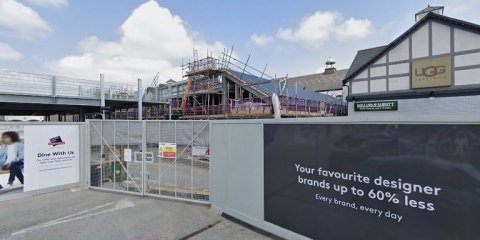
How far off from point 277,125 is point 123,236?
12.2 feet

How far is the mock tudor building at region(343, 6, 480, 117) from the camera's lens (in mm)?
12531

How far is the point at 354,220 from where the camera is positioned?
343cm

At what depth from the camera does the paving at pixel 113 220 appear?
182 inches

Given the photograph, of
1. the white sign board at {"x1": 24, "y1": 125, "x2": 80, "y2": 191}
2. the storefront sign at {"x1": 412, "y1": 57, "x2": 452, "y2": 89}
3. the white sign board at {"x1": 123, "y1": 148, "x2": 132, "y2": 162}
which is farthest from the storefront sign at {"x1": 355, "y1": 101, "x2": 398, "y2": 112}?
the white sign board at {"x1": 24, "y1": 125, "x2": 80, "y2": 191}

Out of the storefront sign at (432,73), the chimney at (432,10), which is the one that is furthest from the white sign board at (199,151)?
the chimney at (432,10)

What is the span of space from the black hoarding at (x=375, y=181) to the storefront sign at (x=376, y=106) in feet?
45.4

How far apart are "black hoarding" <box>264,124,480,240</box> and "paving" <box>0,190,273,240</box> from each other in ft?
4.21

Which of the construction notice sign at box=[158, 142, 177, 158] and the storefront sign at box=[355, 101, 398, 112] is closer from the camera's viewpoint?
the construction notice sign at box=[158, 142, 177, 158]

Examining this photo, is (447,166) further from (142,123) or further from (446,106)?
(446,106)

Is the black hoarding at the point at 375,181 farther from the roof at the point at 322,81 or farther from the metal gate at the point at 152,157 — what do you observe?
the roof at the point at 322,81

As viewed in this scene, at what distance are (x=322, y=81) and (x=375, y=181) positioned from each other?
136ft

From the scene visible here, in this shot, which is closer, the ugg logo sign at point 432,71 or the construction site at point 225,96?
the ugg logo sign at point 432,71

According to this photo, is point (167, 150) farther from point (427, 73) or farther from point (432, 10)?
point (432, 10)

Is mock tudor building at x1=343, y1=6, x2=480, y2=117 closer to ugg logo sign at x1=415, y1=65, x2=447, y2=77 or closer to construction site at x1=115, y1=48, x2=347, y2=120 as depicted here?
ugg logo sign at x1=415, y1=65, x2=447, y2=77
